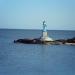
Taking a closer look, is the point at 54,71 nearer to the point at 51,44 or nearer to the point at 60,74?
the point at 60,74

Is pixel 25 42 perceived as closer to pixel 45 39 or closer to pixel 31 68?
pixel 45 39

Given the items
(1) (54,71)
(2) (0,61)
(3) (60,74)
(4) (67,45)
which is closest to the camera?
(3) (60,74)

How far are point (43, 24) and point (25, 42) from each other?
9445 mm

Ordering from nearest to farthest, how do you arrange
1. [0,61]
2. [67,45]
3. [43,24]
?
[0,61]
[43,24]
[67,45]

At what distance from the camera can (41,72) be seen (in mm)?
34969

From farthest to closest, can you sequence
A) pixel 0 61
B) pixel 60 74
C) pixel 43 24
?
pixel 43 24
pixel 0 61
pixel 60 74

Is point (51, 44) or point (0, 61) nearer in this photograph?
point (0, 61)

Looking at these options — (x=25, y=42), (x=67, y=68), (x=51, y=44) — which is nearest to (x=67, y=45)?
(x=51, y=44)

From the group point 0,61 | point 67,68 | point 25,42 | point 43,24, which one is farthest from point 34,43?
point 67,68

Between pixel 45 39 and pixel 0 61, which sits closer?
pixel 0 61

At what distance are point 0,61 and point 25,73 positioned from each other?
34.3 ft

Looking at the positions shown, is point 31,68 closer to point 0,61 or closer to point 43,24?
point 0,61

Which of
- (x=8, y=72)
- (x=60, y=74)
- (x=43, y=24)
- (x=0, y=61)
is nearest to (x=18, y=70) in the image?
(x=8, y=72)

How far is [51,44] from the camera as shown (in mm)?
72938
